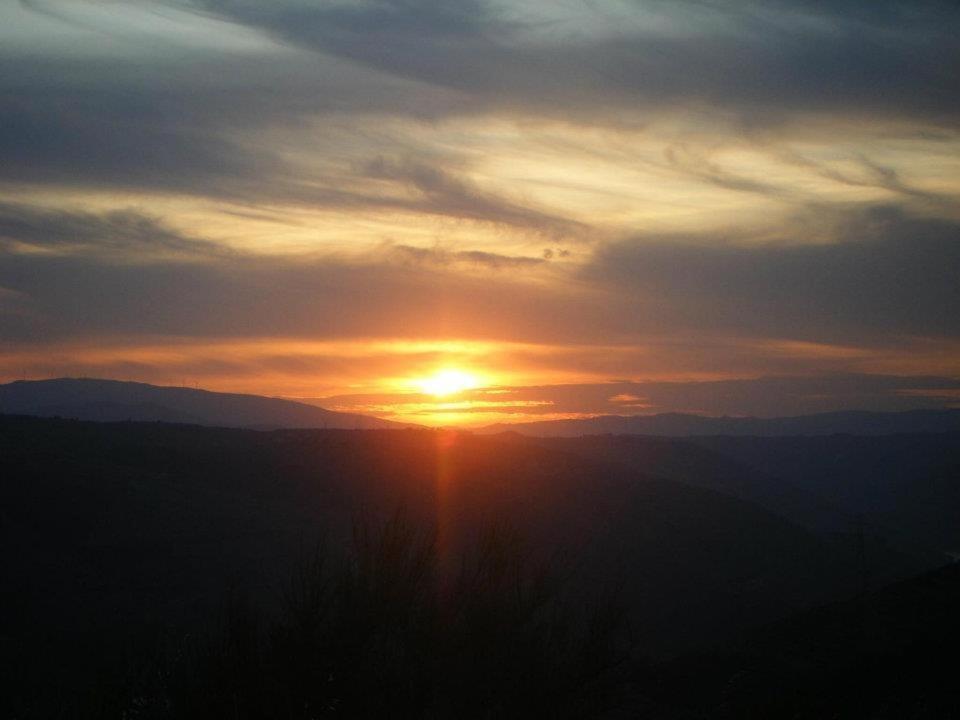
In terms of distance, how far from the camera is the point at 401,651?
14266 mm

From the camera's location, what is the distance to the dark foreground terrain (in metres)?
14.1

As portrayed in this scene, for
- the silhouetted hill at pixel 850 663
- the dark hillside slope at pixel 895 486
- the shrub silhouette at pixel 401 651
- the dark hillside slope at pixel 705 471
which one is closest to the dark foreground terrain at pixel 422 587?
the shrub silhouette at pixel 401 651

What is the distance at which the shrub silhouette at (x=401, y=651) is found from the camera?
13242 mm

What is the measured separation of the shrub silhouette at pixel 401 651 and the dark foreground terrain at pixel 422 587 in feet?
0.11

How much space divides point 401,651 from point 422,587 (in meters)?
1.55

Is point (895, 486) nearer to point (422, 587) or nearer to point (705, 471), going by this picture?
point (705, 471)

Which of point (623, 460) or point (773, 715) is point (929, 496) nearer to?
point (623, 460)

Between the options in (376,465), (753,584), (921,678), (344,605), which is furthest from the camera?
(376,465)

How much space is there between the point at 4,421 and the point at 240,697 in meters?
Answer: 70.8

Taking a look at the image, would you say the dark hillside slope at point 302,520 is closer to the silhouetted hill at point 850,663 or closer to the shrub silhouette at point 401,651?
the silhouetted hill at point 850,663

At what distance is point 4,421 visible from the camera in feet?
246

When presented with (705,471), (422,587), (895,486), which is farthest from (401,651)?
(895,486)

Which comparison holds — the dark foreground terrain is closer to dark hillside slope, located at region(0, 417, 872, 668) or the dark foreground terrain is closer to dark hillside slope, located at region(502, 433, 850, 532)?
dark hillside slope, located at region(0, 417, 872, 668)

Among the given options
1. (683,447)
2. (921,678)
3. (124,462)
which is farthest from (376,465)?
(683,447)
